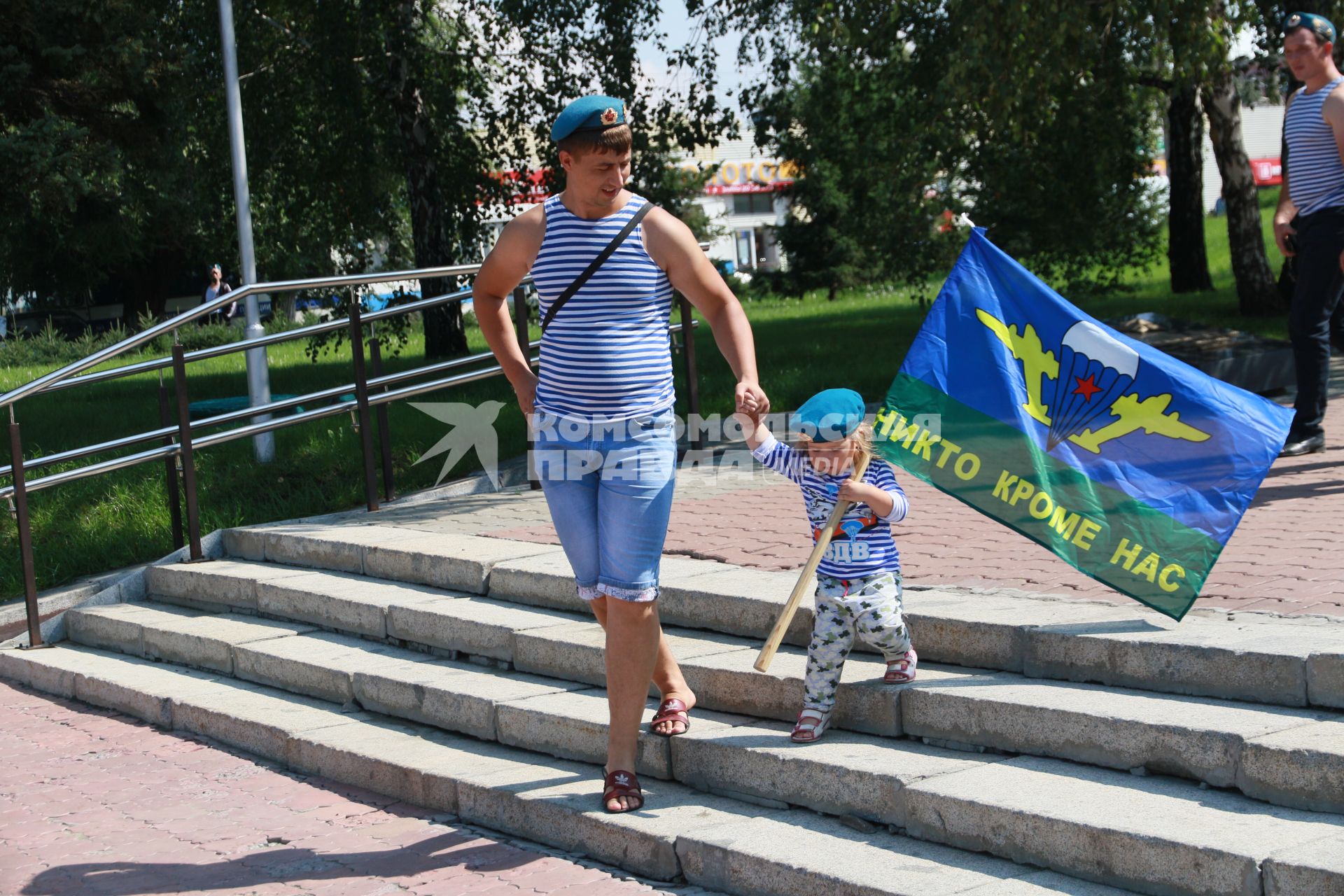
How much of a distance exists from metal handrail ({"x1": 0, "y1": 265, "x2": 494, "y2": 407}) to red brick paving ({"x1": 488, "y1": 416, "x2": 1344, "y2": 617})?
1.87 meters

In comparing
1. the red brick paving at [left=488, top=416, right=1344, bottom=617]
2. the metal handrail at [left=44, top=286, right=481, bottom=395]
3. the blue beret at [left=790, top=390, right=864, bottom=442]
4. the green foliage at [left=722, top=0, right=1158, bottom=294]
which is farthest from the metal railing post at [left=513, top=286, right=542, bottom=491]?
the green foliage at [left=722, top=0, right=1158, bottom=294]

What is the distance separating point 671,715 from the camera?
470 cm

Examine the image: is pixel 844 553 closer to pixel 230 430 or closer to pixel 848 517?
pixel 848 517

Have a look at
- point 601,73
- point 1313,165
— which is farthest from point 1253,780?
point 601,73

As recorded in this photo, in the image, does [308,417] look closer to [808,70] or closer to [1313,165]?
[1313,165]

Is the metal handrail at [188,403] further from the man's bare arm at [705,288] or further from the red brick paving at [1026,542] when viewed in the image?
the man's bare arm at [705,288]

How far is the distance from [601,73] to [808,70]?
16.2 ft

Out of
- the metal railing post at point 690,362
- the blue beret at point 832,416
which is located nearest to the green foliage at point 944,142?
the metal railing post at point 690,362

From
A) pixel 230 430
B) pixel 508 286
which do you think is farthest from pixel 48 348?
pixel 508 286

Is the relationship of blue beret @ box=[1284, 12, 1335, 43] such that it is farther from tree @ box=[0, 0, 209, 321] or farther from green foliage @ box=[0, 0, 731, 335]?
tree @ box=[0, 0, 209, 321]

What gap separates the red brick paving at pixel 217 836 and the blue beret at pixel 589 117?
7.15ft

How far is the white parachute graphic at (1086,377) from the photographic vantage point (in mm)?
4617

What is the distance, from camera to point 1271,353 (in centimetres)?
1030

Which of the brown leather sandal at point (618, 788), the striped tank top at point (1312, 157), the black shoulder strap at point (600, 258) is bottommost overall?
the brown leather sandal at point (618, 788)
